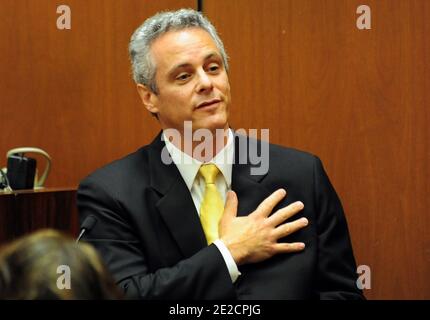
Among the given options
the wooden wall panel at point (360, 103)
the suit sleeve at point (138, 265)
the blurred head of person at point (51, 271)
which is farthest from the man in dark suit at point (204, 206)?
the blurred head of person at point (51, 271)

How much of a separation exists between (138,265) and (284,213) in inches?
16.4

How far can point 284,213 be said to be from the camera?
69.7 inches

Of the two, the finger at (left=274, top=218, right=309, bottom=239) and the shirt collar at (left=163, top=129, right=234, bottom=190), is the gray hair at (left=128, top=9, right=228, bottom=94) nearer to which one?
the shirt collar at (left=163, top=129, right=234, bottom=190)

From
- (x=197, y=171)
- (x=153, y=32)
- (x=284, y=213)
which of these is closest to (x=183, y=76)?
(x=153, y=32)

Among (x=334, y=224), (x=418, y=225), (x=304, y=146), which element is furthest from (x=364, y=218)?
(x=334, y=224)

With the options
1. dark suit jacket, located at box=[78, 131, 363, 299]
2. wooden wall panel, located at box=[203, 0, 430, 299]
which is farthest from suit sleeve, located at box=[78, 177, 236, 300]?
wooden wall panel, located at box=[203, 0, 430, 299]

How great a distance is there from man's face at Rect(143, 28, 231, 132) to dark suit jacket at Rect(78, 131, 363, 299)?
0.41 ft

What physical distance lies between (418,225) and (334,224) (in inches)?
29.3

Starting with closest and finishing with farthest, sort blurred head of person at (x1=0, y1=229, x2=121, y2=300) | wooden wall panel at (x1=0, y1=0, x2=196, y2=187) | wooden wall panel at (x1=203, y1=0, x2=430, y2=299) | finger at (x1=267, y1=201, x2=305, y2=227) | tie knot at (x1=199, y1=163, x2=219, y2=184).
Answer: blurred head of person at (x1=0, y1=229, x2=121, y2=300) < finger at (x1=267, y1=201, x2=305, y2=227) < tie knot at (x1=199, y1=163, x2=219, y2=184) < wooden wall panel at (x1=203, y1=0, x2=430, y2=299) < wooden wall panel at (x1=0, y1=0, x2=196, y2=187)

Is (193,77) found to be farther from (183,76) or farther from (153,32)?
(153,32)

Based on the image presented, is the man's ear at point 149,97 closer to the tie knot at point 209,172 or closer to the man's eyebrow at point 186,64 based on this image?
the man's eyebrow at point 186,64

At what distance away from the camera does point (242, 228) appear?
1.73 m

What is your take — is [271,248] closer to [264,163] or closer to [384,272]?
[264,163]

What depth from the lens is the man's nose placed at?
6.13 ft
